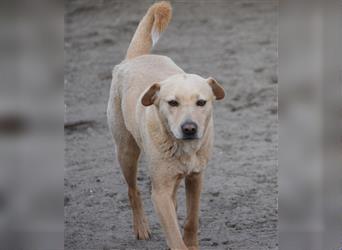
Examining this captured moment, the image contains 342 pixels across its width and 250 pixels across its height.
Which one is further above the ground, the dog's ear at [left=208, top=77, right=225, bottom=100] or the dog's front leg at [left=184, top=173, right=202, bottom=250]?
the dog's ear at [left=208, top=77, right=225, bottom=100]

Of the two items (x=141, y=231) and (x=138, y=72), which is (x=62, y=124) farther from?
(x=141, y=231)

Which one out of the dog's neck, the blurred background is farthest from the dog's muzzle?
the blurred background

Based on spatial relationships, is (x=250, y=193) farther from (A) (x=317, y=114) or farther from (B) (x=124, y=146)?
(A) (x=317, y=114)

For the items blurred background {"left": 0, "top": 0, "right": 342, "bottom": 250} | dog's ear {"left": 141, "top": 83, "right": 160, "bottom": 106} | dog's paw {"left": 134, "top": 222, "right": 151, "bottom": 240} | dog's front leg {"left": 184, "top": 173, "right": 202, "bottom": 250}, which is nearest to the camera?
blurred background {"left": 0, "top": 0, "right": 342, "bottom": 250}

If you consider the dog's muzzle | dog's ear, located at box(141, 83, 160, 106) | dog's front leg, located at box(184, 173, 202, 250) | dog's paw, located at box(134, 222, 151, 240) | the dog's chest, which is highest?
dog's ear, located at box(141, 83, 160, 106)

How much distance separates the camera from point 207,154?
4.68 metres

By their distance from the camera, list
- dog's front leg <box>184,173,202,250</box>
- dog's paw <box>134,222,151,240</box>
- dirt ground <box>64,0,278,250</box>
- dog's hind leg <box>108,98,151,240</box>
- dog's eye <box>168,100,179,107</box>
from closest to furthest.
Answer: dog's eye <box>168,100,179,107</box>
dog's front leg <box>184,173,202,250</box>
dog's hind leg <box>108,98,151,240</box>
dog's paw <box>134,222,151,240</box>
dirt ground <box>64,0,278,250</box>

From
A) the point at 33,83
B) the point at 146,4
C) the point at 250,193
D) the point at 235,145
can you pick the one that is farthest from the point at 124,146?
the point at 146,4

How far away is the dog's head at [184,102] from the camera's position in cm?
431

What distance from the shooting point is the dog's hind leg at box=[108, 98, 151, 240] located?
527cm

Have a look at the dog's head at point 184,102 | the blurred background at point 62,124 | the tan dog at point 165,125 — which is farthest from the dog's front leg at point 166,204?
the blurred background at point 62,124

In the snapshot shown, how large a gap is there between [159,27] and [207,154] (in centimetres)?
103

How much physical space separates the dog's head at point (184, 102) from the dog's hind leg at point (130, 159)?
2.39 ft

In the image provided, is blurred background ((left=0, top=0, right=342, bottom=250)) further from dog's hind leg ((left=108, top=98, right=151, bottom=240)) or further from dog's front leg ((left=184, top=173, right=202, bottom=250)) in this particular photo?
dog's hind leg ((left=108, top=98, right=151, bottom=240))
